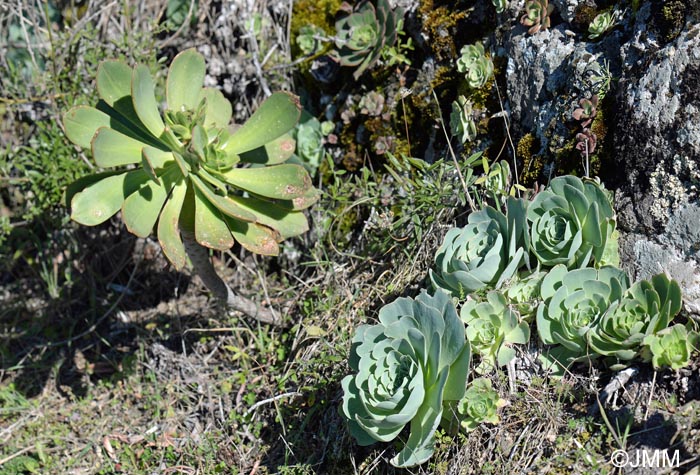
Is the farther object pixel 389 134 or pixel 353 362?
pixel 389 134

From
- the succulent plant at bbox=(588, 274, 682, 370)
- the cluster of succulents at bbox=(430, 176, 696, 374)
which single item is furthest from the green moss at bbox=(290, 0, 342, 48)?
the succulent plant at bbox=(588, 274, 682, 370)

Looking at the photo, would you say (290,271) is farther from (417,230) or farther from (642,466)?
(642,466)

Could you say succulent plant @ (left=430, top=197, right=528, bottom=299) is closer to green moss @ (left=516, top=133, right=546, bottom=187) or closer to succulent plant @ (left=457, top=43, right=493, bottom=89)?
green moss @ (left=516, top=133, right=546, bottom=187)

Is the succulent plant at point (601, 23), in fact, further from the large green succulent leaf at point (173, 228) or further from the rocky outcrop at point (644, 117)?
the large green succulent leaf at point (173, 228)

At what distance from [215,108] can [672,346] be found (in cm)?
175

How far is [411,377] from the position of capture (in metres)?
1.88

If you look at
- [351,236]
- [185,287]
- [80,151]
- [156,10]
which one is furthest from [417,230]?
[156,10]

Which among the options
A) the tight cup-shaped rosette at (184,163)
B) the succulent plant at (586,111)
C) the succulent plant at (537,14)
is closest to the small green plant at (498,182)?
the succulent plant at (586,111)

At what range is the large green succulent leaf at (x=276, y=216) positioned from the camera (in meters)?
2.48

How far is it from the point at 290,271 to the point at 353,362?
1044mm

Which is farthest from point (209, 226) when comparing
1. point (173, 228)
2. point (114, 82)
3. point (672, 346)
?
point (672, 346)

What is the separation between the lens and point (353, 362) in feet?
6.75

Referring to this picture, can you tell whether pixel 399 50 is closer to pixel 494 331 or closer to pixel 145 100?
pixel 145 100

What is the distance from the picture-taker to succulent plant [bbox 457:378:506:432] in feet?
6.23
